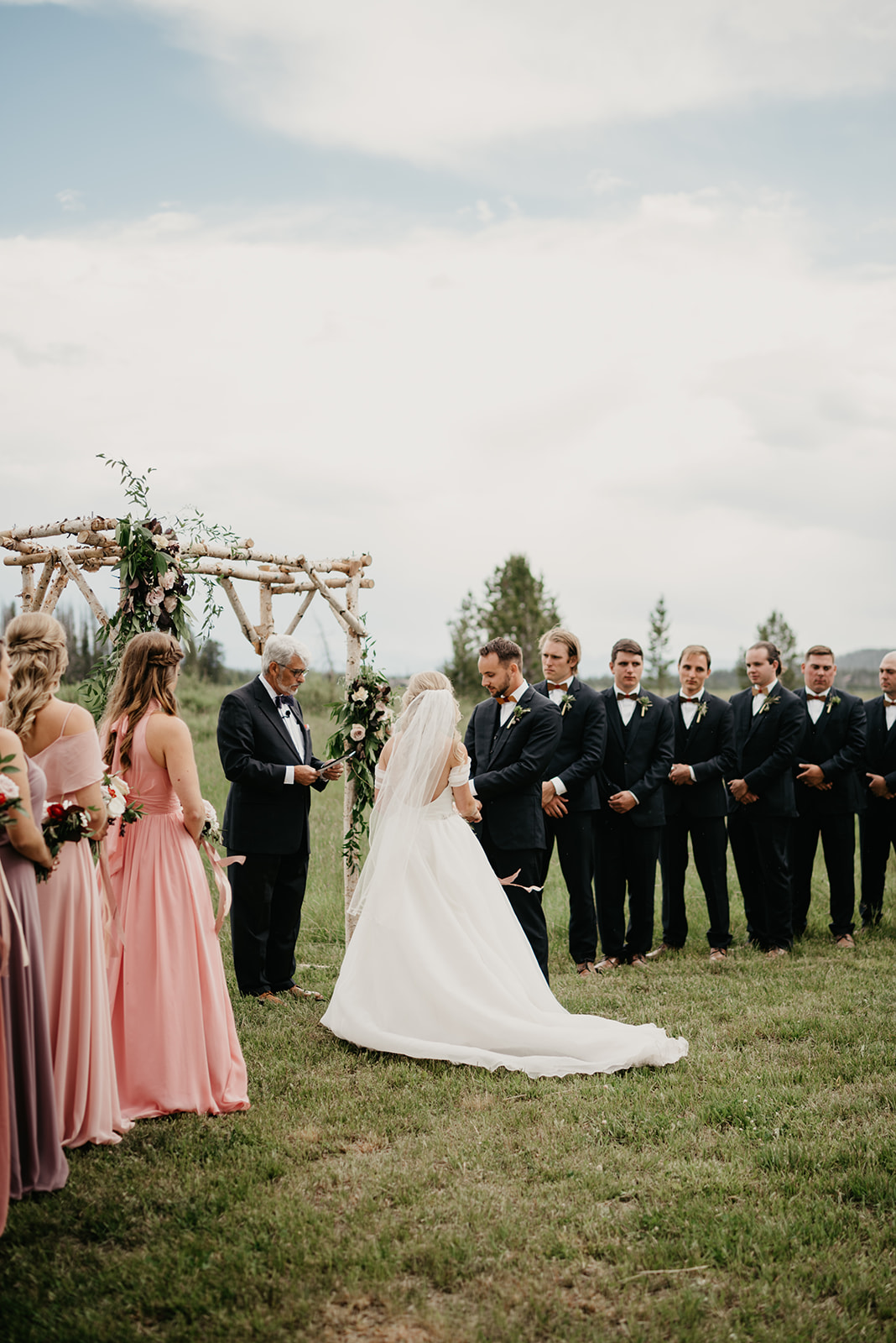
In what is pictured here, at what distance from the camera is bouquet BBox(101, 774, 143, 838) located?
432 centimetres

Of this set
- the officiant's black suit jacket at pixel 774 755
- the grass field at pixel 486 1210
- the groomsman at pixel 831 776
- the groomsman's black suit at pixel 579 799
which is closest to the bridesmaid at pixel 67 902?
the grass field at pixel 486 1210

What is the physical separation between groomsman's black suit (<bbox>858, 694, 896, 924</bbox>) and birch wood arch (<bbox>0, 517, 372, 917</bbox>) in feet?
16.0

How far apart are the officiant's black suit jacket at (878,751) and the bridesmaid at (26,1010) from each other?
24.4 ft

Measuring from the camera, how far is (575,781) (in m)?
7.71

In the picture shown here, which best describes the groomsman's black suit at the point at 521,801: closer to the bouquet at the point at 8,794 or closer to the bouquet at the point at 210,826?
the bouquet at the point at 210,826

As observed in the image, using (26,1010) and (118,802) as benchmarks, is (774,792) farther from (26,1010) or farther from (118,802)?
(26,1010)

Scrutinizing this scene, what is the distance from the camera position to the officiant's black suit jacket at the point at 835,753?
859 cm

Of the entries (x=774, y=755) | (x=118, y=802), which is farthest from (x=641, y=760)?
(x=118, y=802)

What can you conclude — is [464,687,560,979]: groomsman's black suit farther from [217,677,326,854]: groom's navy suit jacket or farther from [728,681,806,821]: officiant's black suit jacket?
[728,681,806,821]: officiant's black suit jacket

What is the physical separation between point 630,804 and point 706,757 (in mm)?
930

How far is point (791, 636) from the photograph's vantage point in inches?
1563

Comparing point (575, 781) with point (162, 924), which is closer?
point (162, 924)

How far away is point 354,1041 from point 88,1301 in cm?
250

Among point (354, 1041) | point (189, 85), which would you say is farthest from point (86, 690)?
point (189, 85)
